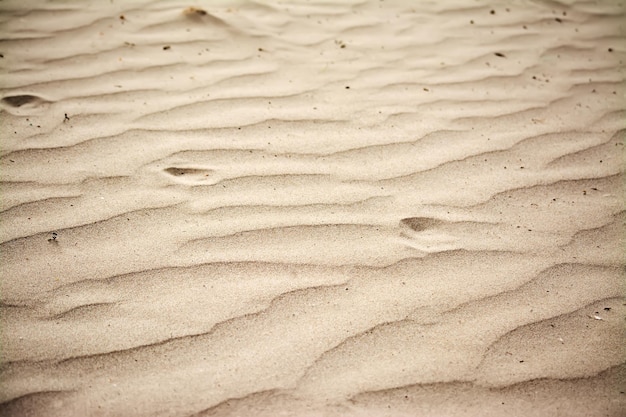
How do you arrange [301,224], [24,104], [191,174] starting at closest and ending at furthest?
[301,224]
[191,174]
[24,104]

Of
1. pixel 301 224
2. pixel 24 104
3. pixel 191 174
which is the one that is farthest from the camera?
pixel 24 104

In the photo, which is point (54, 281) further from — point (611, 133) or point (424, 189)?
point (611, 133)

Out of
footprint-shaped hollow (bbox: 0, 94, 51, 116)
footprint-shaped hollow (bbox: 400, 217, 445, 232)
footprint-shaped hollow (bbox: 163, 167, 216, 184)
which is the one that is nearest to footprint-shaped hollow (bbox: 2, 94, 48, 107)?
footprint-shaped hollow (bbox: 0, 94, 51, 116)

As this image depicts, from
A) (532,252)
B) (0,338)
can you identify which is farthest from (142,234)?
(532,252)

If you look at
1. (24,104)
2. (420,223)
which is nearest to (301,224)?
(420,223)

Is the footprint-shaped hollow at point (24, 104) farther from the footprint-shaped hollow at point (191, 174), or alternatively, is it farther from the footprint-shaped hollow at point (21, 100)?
the footprint-shaped hollow at point (191, 174)

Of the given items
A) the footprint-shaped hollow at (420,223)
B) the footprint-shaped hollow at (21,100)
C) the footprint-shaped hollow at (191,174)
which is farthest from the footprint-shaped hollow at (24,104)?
the footprint-shaped hollow at (420,223)

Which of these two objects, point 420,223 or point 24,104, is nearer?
point 420,223

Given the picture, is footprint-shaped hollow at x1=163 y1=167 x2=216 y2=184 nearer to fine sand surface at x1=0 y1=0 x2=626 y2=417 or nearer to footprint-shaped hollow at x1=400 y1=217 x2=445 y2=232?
fine sand surface at x1=0 y1=0 x2=626 y2=417

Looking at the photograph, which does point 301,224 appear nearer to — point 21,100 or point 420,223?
point 420,223

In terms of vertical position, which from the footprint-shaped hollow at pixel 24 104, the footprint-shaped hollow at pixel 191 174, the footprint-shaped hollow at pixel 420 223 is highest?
the footprint-shaped hollow at pixel 24 104

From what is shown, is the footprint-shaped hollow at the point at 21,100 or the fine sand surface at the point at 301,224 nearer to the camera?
the fine sand surface at the point at 301,224
